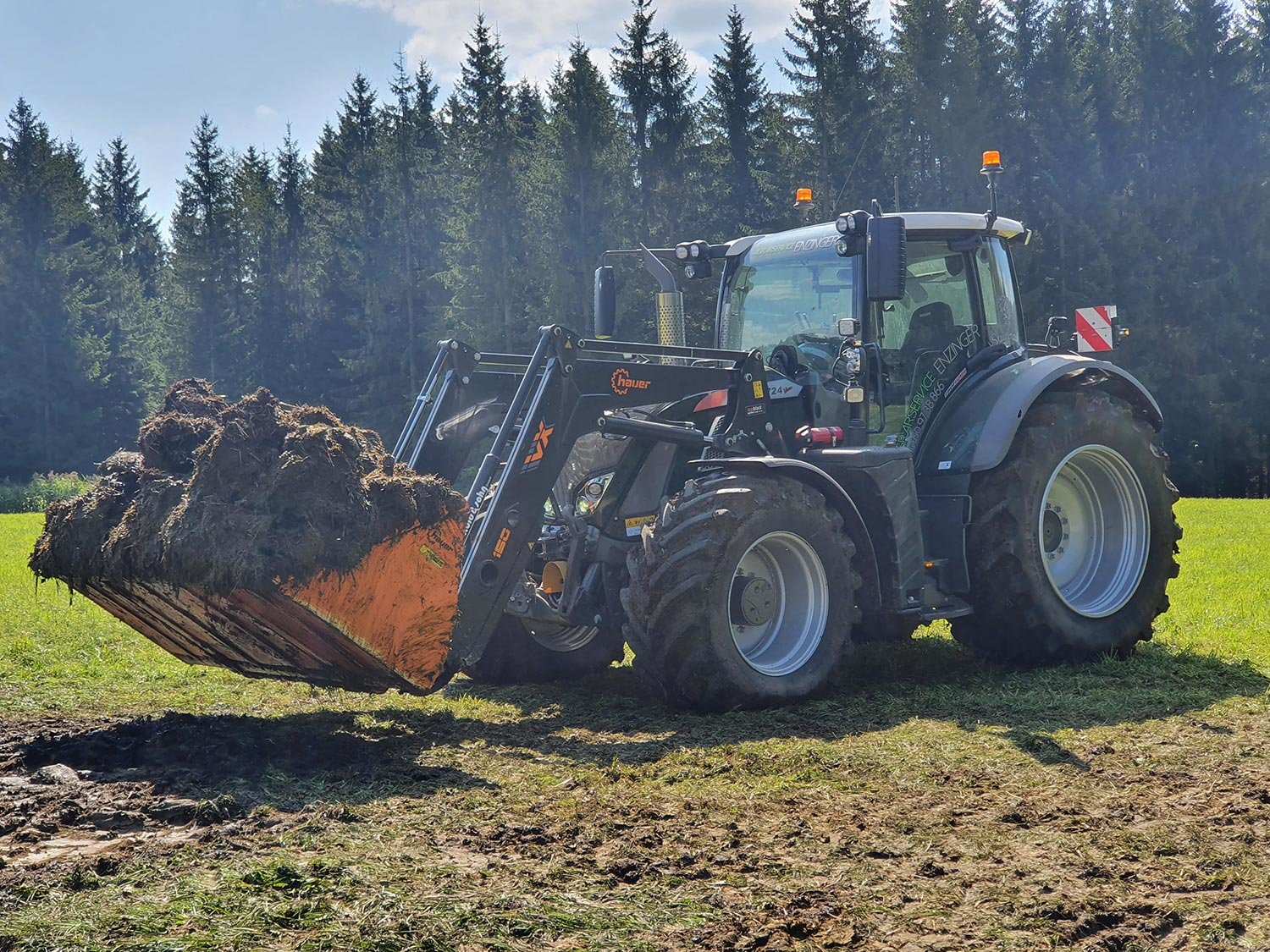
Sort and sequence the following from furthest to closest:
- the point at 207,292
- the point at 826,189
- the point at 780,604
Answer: the point at 207,292, the point at 826,189, the point at 780,604

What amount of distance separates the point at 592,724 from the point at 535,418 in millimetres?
1691

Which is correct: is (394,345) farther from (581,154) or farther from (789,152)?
(789,152)

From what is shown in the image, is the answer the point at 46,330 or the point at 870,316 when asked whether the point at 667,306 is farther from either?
the point at 46,330

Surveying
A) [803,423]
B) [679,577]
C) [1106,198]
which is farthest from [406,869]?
[1106,198]

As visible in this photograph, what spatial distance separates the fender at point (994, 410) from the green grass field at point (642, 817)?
4.63 ft

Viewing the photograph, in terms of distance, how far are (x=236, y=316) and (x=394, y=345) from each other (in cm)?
1143

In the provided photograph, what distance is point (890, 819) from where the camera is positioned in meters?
4.91

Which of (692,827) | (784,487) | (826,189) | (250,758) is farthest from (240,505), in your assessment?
(826,189)

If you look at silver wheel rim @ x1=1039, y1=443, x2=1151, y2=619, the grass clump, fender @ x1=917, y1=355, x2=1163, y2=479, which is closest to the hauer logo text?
fender @ x1=917, y1=355, x2=1163, y2=479

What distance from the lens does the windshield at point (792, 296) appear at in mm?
8195

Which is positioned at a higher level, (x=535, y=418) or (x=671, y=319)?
(x=671, y=319)

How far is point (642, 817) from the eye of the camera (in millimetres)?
4926

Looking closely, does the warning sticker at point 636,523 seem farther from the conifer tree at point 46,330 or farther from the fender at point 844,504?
the conifer tree at point 46,330

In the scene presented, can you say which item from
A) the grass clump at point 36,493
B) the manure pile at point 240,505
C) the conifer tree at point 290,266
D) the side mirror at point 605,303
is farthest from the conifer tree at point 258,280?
the manure pile at point 240,505
